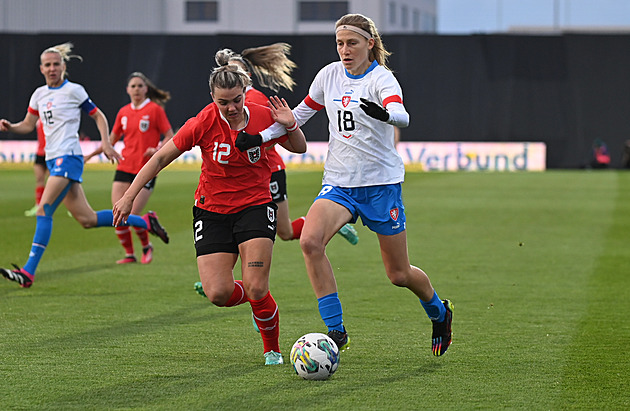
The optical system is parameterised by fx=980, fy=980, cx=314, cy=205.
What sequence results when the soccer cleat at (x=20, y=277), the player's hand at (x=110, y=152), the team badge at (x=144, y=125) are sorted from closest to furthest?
the soccer cleat at (x=20, y=277) → the player's hand at (x=110, y=152) → the team badge at (x=144, y=125)

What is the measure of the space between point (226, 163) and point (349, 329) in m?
1.77

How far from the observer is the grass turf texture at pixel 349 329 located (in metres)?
4.89

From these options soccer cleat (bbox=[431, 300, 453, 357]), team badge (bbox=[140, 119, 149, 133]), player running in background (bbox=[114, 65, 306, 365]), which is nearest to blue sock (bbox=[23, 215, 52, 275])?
team badge (bbox=[140, 119, 149, 133])

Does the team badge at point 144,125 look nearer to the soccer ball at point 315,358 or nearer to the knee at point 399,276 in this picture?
the knee at point 399,276

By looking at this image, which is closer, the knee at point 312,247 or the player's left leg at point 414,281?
the knee at point 312,247

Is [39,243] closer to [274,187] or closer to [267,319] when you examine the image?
[274,187]

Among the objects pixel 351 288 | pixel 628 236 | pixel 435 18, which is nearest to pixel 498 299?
pixel 351 288

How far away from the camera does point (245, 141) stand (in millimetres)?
5410

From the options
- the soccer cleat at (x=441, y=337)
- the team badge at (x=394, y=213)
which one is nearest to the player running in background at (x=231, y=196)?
the team badge at (x=394, y=213)

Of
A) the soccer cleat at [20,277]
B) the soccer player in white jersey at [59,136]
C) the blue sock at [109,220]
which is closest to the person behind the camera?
the soccer cleat at [20,277]

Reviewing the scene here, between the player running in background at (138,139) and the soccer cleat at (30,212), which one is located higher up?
the player running in background at (138,139)

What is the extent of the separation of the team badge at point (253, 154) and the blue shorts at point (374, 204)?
0.43 meters

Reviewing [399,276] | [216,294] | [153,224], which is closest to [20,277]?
[153,224]

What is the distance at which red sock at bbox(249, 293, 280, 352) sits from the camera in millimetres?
5484
